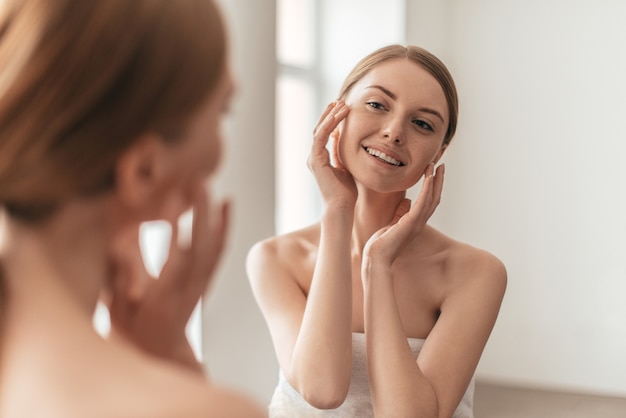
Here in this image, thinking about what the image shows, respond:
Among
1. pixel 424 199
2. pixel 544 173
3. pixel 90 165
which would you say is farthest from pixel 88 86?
pixel 544 173

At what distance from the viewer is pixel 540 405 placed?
9.26 feet

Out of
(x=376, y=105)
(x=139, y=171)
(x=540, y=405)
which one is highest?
(x=139, y=171)

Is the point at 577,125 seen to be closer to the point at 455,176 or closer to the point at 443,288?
the point at 455,176

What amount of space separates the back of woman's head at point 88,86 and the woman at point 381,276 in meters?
0.94

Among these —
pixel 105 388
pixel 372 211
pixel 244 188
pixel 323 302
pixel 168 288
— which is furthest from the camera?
pixel 244 188

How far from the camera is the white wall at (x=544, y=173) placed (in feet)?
9.95

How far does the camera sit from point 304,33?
3.17 m

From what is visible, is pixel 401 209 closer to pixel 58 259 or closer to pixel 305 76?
pixel 58 259

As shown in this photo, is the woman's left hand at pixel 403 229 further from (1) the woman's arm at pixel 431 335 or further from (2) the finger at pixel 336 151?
(2) the finger at pixel 336 151

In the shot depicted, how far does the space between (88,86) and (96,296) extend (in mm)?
162

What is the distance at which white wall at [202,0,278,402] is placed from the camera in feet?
7.43

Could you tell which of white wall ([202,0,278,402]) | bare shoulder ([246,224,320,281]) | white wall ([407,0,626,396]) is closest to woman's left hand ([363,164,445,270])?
bare shoulder ([246,224,320,281])

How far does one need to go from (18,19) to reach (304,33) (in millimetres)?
2694

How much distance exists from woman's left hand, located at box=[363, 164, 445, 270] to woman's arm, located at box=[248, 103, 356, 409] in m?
0.05
